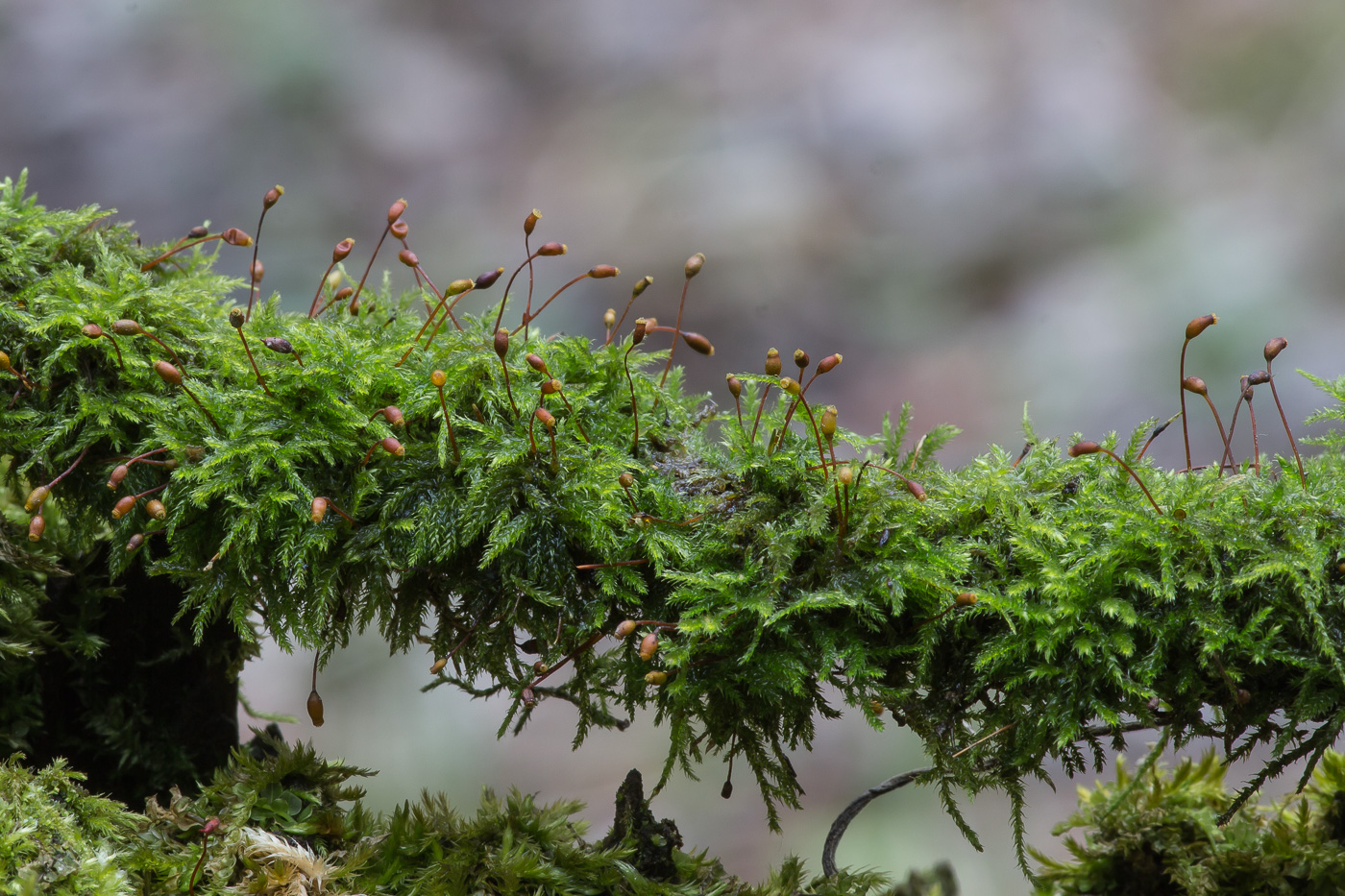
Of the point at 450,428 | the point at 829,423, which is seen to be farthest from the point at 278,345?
the point at 829,423

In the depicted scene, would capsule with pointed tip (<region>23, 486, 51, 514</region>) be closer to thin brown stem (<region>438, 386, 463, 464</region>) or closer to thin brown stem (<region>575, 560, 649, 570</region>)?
thin brown stem (<region>438, 386, 463, 464</region>)

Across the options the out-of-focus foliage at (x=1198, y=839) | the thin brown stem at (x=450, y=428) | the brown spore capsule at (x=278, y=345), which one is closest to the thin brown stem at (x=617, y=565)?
the thin brown stem at (x=450, y=428)

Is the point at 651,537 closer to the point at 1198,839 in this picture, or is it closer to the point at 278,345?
the point at 278,345

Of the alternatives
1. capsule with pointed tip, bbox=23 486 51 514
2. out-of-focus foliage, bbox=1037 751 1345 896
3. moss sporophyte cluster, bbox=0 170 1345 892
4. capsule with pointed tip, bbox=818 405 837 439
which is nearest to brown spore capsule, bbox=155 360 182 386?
moss sporophyte cluster, bbox=0 170 1345 892

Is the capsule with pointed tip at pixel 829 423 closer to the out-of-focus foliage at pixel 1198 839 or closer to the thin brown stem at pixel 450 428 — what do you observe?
the thin brown stem at pixel 450 428

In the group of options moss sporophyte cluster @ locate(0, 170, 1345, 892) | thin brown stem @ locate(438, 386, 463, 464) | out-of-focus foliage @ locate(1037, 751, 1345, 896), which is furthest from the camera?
out-of-focus foliage @ locate(1037, 751, 1345, 896)

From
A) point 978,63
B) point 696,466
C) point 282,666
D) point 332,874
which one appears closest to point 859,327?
point 978,63

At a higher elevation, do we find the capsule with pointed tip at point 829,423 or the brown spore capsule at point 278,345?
the brown spore capsule at point 278,345
